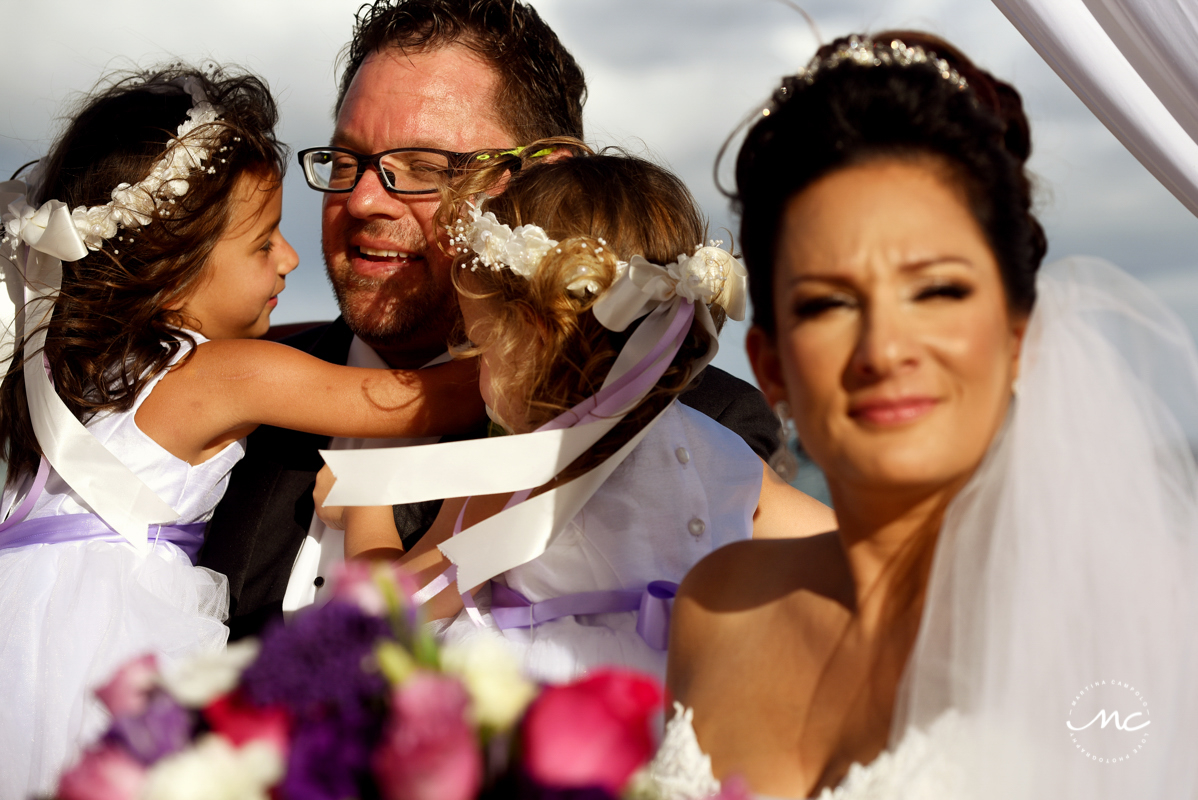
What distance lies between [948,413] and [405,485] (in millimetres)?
1401

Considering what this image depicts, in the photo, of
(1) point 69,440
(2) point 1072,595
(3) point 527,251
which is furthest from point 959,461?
(1) point 69,440

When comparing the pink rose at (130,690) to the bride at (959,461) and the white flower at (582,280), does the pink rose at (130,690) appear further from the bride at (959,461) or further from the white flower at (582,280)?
the white flower at (582,280)

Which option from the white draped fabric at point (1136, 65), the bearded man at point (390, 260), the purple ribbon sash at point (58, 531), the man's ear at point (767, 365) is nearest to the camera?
the man's ear at point (767, 365)

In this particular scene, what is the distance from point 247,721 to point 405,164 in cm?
286

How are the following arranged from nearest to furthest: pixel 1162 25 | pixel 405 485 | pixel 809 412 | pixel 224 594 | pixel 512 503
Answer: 1. pixel 809 412
2. pixel 1162 25
3. pixel 405 485
4. pixel 512 503
5. pixel 224 594

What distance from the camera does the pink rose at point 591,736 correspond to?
803mm

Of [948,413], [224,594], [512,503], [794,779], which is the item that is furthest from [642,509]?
[224,594]

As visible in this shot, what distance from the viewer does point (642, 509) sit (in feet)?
7.86

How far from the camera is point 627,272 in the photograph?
2311mm

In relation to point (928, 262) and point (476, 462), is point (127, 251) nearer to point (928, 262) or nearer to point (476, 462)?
point (476, 462)

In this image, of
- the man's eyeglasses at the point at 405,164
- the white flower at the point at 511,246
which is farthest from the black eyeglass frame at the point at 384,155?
the white flower at the point at 511,246

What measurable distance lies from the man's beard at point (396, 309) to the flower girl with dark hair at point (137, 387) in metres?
0.31

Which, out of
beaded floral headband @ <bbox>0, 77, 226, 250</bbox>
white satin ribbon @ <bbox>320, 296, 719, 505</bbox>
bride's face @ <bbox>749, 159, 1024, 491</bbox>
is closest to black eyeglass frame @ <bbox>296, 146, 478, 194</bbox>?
beaded floral headband @ <bbox>0, 77, 226, 250</bbox>

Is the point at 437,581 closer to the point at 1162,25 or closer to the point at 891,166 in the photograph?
the point at 891,166
